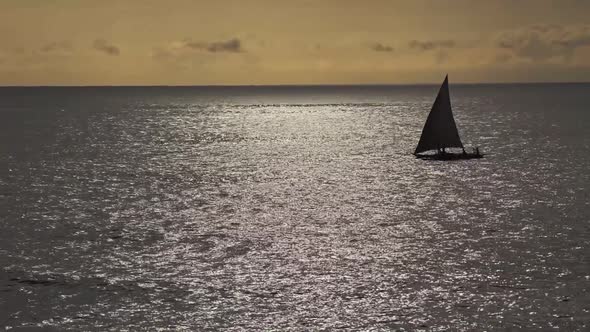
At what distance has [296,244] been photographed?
50.2 m

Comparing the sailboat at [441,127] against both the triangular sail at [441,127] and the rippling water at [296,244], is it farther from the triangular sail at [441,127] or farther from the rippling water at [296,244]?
the rippling water at [296,244]

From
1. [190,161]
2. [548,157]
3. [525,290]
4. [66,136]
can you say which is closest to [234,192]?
[190,161]

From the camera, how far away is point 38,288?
39875mm

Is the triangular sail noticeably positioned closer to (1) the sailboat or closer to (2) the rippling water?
(1) the sailboat

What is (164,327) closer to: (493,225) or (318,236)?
(318,236)

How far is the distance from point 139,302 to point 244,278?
255 inches

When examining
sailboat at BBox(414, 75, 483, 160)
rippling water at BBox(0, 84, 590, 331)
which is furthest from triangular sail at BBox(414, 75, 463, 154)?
rippling water at BBox(0, 84, 590, 331)

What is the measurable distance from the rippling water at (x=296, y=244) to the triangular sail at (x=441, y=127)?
3.87m

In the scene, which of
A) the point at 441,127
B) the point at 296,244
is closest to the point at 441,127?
the point at 441,127

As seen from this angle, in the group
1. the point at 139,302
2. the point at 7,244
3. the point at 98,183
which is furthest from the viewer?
the point at 98,183

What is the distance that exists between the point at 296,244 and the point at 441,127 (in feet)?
135

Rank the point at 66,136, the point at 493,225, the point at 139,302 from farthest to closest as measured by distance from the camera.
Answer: the point at 66,136, the point at 493,225, the point at 139,302

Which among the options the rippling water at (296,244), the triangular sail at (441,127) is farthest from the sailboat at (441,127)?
the rippling water at (296,244)

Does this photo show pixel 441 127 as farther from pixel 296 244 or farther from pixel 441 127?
pixel 296 244
